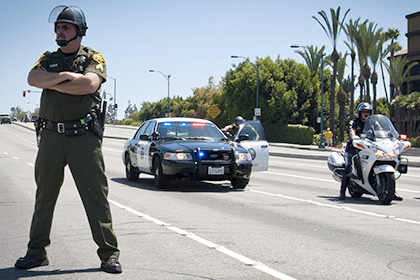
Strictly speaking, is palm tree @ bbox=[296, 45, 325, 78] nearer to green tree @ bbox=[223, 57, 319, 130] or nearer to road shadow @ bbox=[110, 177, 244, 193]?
green tree @ bbox=[223, 57, 319, 130]

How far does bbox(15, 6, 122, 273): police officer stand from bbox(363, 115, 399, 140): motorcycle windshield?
702 centimetres

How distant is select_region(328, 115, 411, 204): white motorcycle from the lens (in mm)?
11281

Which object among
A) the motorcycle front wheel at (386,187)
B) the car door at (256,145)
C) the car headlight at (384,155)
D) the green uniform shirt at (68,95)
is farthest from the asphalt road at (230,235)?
the car door at (256,145)

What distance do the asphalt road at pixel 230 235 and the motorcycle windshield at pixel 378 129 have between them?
1209 millimetres

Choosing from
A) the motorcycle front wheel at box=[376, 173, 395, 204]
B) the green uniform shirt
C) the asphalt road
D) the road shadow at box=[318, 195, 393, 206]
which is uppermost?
the green uniform shirt

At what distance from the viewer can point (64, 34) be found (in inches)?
227

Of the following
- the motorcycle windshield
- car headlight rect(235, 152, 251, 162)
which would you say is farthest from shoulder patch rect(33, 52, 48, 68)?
car headlight rect(235, 152, 251, 162)

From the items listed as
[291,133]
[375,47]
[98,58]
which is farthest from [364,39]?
[98,58]

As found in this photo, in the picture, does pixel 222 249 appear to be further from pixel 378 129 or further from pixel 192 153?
pixel 192 153

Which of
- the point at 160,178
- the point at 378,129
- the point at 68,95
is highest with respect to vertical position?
the point at 68,95

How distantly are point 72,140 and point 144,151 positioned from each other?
9415 mm

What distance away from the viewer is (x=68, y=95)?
18.8 feet

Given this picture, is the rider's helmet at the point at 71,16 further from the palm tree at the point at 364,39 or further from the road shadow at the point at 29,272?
the palm tree at the point at 364,39

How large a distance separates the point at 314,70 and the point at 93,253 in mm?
62684
